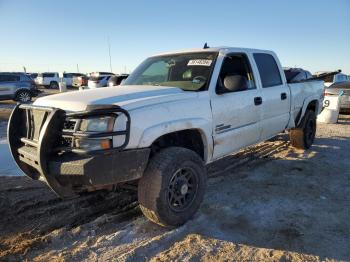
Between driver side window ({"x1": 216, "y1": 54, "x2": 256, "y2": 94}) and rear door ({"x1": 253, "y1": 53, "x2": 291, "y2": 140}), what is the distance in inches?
9.8

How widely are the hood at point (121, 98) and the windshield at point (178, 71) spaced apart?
34 centimetres

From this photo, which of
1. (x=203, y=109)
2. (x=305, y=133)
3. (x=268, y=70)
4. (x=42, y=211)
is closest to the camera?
(x=203, y=109)

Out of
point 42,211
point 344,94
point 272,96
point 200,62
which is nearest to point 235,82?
point 200,62

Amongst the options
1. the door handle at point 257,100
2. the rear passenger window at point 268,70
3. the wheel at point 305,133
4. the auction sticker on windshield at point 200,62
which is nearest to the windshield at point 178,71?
the auction sticker on windshield at point 200,62

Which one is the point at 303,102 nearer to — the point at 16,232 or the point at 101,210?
the point at 101,210

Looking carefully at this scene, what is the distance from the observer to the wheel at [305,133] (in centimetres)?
665

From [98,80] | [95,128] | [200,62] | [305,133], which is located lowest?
[305,133]

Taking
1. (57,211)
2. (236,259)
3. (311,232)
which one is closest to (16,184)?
(57,211)

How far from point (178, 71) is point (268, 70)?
5.52 ft

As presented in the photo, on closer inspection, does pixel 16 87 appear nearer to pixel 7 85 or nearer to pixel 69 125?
pixel 7 85

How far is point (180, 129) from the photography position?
3527mm

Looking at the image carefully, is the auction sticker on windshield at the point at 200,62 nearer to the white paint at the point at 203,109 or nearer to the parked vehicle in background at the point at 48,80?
the white paint at the point at 203,109

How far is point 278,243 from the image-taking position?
3270mm

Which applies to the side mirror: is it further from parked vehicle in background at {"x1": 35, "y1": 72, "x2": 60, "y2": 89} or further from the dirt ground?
parked vehicle in background at {"x1": 35, "y1": 72, "x2": 60, "y2": 89}
